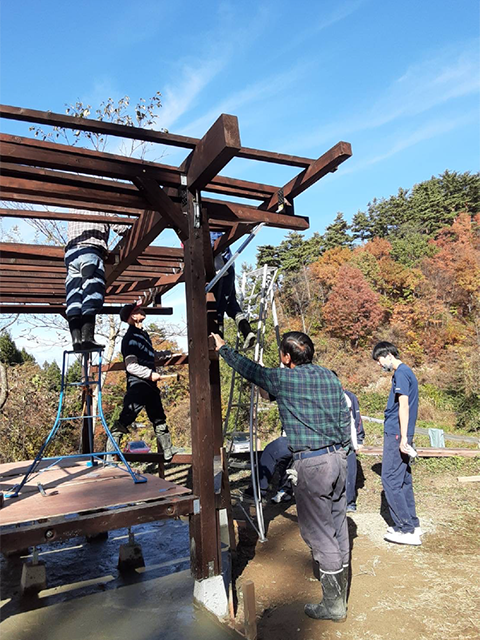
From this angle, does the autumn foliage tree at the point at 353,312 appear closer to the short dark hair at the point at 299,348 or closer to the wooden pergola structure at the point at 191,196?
the wooden pergola structure at the point at 191,196

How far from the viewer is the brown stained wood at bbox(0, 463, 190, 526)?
2840mm

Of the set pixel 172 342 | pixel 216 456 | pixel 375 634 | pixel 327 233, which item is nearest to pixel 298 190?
pixel 216 456

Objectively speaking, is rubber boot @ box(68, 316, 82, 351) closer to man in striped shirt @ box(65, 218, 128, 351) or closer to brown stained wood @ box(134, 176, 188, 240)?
man in striped shirt @ box(65, 218, 128, 351)

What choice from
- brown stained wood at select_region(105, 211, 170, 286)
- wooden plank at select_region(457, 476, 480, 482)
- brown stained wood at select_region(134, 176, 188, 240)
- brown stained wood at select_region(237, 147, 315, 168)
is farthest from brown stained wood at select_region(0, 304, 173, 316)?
wooden plank at select_region(457, 476, 480, 482)

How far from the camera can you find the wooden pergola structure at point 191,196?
9.86 feet

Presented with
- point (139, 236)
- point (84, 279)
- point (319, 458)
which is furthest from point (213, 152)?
point (319, 458)

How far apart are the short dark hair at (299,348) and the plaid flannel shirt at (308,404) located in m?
0.08

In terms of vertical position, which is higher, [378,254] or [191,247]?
[378,254]

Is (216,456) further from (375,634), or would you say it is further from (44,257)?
(44,257)

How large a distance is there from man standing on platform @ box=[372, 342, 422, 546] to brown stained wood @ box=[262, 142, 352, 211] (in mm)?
1845

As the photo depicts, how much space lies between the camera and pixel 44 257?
199 inches

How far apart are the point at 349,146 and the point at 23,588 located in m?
4.27

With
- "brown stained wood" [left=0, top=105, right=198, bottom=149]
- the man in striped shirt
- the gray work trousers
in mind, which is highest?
"brown stained wood" [left=0, top=105, right=198, bottom=149]

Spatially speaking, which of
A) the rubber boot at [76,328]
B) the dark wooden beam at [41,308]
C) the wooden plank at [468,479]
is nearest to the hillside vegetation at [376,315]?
the dark wooden beam at [41,308]
